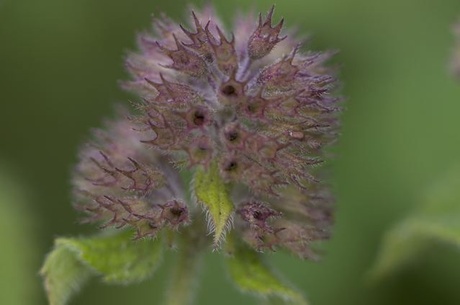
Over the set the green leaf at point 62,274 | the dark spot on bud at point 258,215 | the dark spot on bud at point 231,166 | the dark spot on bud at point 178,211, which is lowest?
the green leaf at point 62,274

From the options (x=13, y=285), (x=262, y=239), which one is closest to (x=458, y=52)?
(x=262, y=239)

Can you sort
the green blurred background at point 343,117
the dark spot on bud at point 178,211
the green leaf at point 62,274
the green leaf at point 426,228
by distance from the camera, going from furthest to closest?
the green blurred background at point 343,117
the green leaf at point 426,228
the green leaf at point 62,274
the dark spot on bud at point 178,211

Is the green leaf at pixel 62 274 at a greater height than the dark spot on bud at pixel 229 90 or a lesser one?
lesser

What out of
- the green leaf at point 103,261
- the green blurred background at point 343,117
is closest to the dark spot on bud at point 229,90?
the green leaf at point 103,261

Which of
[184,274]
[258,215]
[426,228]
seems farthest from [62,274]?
[426,228]

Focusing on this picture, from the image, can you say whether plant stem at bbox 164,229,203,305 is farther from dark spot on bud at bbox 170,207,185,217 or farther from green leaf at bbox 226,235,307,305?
dark spot on bud at bbox 170,207,185,217

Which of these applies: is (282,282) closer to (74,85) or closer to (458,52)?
(458,52)

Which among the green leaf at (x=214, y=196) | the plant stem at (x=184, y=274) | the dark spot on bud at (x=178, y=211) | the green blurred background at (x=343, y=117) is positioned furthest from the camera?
the green blurred background at (x=343, y=117)

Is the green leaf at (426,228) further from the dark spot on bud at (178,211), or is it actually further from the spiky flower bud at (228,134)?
the dark spot on bud at (178,211)
